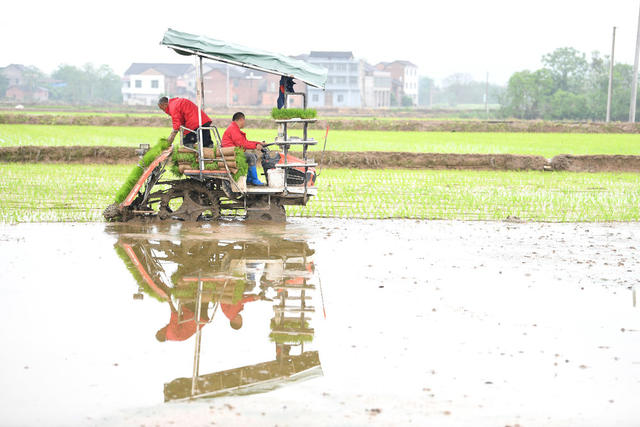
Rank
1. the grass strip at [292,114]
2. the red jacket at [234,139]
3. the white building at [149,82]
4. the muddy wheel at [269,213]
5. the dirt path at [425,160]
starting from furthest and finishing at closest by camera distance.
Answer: the white building at [149,82]
the dirt path at [425,160]
the muddy wheel at [269,213]
the red jacket at [234,139]
the grass strip at [292,114]

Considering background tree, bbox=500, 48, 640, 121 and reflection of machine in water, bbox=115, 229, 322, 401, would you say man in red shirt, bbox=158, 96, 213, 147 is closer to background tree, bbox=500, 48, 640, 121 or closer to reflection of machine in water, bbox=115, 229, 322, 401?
reflection of machine in water, bbox=115, 229, 322, 401

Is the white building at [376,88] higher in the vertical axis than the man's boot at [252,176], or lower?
higher

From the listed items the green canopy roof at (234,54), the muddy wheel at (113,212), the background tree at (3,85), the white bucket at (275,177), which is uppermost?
the background tree at (3,85)

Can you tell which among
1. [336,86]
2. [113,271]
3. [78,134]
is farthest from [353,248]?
[336,86]

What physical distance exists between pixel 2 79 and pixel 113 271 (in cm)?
10310

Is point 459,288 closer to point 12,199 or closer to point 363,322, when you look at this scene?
point 363,322

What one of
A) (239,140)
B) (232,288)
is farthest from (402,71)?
(232,288)

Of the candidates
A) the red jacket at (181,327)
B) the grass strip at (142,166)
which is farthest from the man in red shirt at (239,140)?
the red jacket at (181,327)

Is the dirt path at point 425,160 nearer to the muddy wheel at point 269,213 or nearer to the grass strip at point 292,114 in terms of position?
the muddy wheel at point 269,213

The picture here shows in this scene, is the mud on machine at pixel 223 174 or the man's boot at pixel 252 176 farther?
the man's boot at pixel 252 176

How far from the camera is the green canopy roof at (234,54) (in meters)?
11.4

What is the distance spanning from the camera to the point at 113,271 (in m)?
8.91

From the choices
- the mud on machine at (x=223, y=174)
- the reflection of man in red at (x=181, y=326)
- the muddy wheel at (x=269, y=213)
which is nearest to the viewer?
the reflection of man in red at (x=181, y=326)

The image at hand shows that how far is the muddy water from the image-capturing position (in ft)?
16.7
